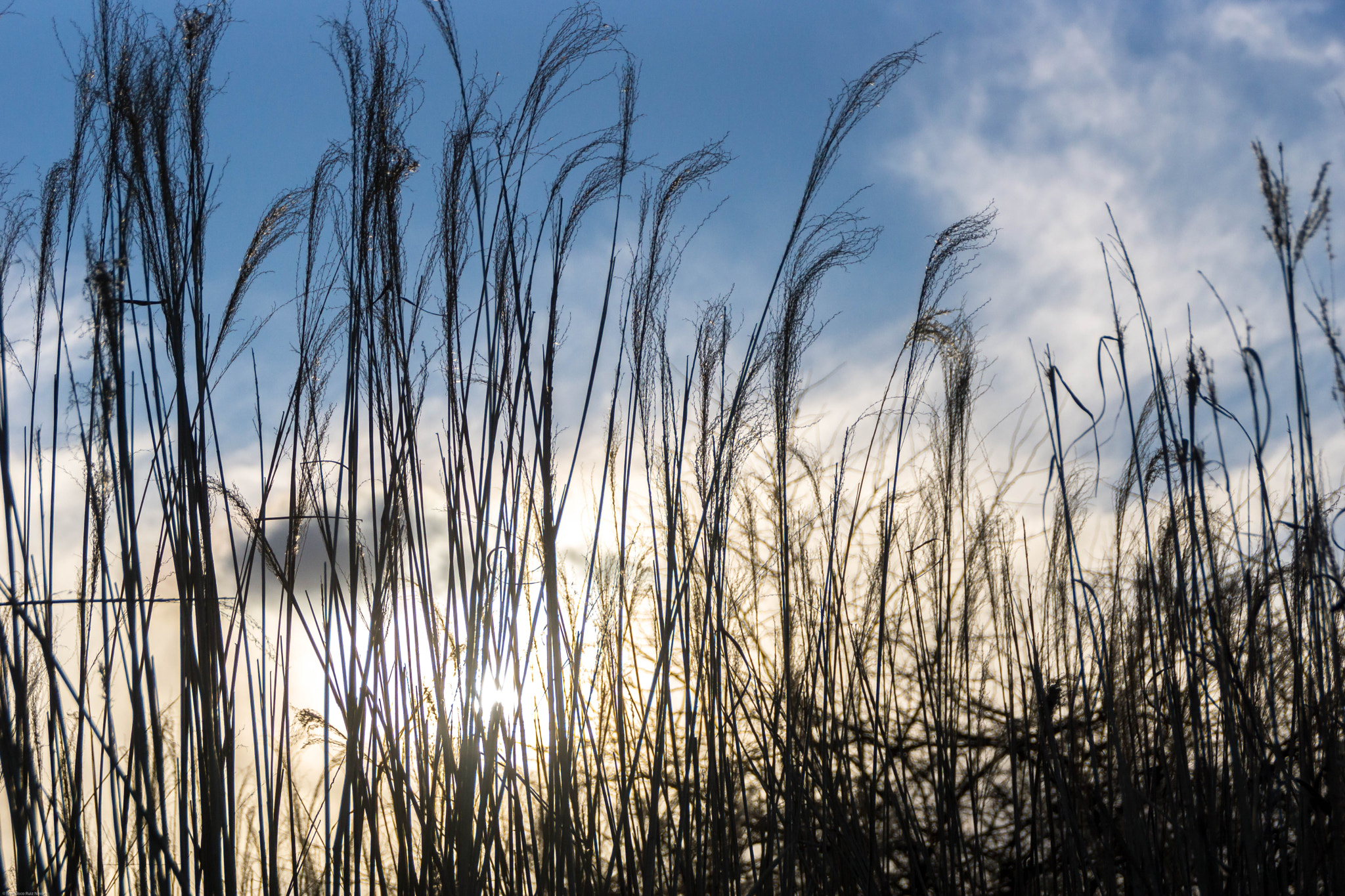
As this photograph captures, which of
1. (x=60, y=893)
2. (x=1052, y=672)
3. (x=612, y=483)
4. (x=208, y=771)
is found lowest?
(x=60, y=893)

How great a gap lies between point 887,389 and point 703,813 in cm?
83

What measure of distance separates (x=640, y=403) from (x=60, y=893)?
1101 mm

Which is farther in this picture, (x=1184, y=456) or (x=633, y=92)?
(x=633, y=92)

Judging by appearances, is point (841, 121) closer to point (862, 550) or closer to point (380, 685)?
point (380, 685)

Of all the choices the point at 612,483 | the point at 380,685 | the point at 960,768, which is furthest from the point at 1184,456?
the point at 960,768

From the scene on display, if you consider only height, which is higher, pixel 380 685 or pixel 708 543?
pixel 708 543

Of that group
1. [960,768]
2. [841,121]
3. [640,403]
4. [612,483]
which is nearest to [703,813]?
[612,483]

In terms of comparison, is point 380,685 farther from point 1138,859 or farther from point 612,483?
point 1138,859

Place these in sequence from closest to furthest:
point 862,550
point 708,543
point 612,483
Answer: point 708,543
point 612,483
point 862,550

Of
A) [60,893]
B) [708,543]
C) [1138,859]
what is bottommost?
[1138,859]

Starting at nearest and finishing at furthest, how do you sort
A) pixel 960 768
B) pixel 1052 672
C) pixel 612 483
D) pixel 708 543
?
pixel 708 543 → pixel 612 483 → pixel 1052 672 → pixel 960 768

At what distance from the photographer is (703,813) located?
1500 millimetres

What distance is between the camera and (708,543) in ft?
4.85

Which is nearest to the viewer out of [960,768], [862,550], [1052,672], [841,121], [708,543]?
[841,121]
